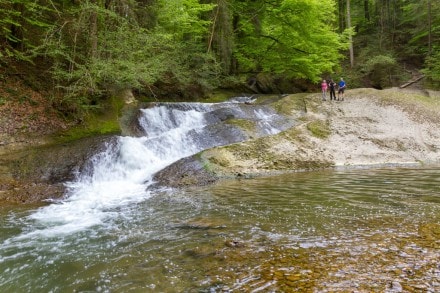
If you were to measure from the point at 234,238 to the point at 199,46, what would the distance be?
17.1m

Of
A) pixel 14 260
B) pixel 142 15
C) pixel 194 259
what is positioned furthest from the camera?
→ pixel 142 15

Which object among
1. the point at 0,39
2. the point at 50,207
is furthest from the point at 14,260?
the point at 0,39

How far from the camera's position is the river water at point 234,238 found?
4387 mm

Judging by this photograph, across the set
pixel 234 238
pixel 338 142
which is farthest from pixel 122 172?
pixel 338 142

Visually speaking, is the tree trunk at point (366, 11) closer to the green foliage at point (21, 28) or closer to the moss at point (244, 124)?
the moss at point (244, 124)

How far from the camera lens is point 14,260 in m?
5.63

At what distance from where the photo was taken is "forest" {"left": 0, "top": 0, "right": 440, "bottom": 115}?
1316 cm

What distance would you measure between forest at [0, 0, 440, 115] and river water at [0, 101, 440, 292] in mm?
5550

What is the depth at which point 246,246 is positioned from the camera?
5.51 metres

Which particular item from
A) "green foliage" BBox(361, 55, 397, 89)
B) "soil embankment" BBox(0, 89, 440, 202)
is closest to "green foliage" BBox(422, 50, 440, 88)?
"green foliage" BBox(361, 55, 397, 89)

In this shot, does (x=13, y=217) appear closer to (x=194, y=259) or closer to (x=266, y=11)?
(x=194, y=259)

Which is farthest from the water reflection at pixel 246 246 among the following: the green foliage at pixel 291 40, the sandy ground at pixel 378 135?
the green foliage at pixel 291 40

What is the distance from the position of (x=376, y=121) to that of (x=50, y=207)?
1531 centimetres

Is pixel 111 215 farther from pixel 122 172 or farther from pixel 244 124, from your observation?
pixel 244 124
